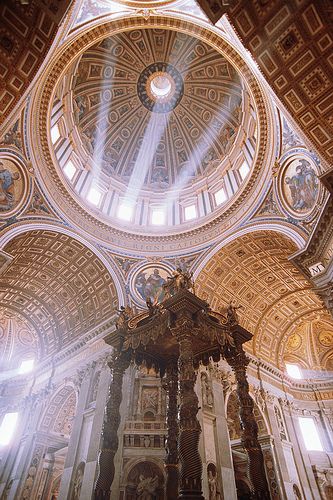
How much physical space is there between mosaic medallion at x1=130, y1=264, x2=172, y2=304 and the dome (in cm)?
253

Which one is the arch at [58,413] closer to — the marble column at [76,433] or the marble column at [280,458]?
the marble column at [76,433]

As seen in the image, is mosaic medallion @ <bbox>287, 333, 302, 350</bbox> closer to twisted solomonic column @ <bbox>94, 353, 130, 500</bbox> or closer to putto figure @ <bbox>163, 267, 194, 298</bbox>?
putto figure @ <bbox>163, 267, 194, 298</bbox>

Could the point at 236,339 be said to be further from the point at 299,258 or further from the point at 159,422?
the point at 159,422

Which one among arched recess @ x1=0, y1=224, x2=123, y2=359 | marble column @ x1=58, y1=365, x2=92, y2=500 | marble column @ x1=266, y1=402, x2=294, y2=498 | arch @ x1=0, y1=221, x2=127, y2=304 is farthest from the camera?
arched recess @ x1=0, y1=224, x2=123, y2=359

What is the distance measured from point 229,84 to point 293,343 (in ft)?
51.3

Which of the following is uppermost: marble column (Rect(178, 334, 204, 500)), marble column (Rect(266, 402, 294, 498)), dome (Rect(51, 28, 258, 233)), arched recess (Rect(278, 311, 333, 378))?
dome (Rect(51, 28, 258, 233))

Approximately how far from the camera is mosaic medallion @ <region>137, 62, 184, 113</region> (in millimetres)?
18969

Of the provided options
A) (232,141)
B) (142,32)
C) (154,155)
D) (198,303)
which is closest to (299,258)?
(198,303)

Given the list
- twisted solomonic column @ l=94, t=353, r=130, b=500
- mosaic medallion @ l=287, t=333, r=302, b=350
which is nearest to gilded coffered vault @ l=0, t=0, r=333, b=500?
twisted solomonic column @ l=94, t=353, r=130, b=500

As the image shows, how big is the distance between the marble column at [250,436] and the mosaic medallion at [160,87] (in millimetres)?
16308

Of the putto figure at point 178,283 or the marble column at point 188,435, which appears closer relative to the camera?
the marble column at point 188,435

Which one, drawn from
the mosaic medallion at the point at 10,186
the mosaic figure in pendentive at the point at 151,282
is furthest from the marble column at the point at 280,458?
the mosaic medallion at the point at 10,186

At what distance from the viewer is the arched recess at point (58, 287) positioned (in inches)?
611

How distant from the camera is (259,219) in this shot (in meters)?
14.7
